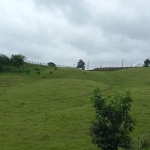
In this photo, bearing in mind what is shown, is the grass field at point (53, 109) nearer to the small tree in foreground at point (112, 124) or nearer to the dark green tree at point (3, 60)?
the dark green tree at point (3, 60)

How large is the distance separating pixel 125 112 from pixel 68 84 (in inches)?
1861

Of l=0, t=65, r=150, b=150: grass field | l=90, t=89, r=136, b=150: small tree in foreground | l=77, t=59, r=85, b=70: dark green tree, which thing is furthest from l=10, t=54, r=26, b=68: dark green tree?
l=90, t=89, r=136, b=150: small tree in foreground

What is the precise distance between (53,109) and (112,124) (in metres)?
26.6

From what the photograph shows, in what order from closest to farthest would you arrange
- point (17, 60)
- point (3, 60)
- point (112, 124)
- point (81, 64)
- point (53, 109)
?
point (112, 124) → point (53, 109) → point (3, 60) → point (17, 60) → point (81, 64)

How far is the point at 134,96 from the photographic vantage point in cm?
6275

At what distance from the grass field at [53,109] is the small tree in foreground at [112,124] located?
6.98 meters

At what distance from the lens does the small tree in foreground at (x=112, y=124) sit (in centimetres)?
2909

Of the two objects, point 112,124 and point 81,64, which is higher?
point 81,64

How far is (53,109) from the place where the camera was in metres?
55.3

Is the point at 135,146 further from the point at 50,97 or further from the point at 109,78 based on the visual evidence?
the point at 109,78

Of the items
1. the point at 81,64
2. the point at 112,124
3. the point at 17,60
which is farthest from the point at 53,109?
the point at 81,64

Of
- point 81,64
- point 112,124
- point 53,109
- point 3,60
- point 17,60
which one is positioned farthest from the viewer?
point 81,64

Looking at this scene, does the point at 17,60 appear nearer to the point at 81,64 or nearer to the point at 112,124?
the point at 81,64

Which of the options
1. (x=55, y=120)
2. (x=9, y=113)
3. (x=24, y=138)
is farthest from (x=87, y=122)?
(x=9, y=113)
